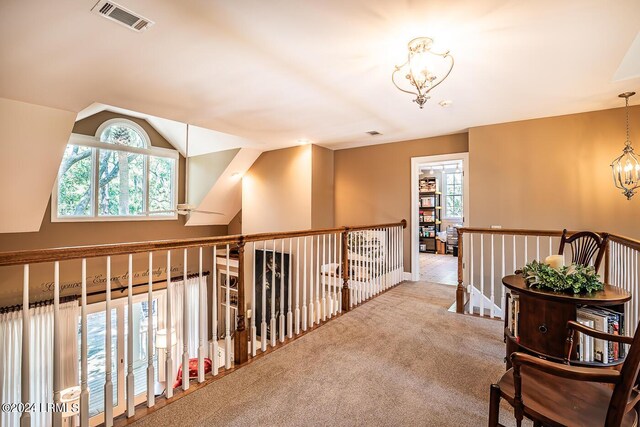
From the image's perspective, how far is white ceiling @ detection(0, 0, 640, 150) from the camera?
199 centimetres

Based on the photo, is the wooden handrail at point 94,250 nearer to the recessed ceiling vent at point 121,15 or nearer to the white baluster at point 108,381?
the white baluster at point 108,381

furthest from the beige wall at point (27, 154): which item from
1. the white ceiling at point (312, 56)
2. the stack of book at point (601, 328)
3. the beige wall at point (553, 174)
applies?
the beige wall at point (553, 174)

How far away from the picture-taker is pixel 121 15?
200cm

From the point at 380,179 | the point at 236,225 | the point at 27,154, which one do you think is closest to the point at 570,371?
the point at 380,179

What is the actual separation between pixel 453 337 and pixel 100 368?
21.0ft

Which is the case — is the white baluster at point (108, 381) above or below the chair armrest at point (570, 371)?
below

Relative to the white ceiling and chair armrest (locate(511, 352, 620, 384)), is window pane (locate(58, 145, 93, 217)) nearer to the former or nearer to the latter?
the white ceiling

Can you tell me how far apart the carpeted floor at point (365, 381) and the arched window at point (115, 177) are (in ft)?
12.6

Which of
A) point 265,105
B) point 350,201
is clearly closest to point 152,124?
point 265,105

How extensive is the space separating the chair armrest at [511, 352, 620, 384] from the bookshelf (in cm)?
952

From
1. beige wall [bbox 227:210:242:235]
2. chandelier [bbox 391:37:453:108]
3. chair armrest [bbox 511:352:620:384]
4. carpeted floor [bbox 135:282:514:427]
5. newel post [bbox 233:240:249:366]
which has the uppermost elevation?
chandelier [bbox 391:37:453:108]

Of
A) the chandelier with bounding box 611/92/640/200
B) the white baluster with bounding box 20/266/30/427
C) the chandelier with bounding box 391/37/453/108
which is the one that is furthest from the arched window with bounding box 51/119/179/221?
the chandelier with bounding box 611/92/640/200

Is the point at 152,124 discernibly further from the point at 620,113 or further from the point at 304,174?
the point at 620,113

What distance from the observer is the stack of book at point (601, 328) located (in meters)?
1.74
